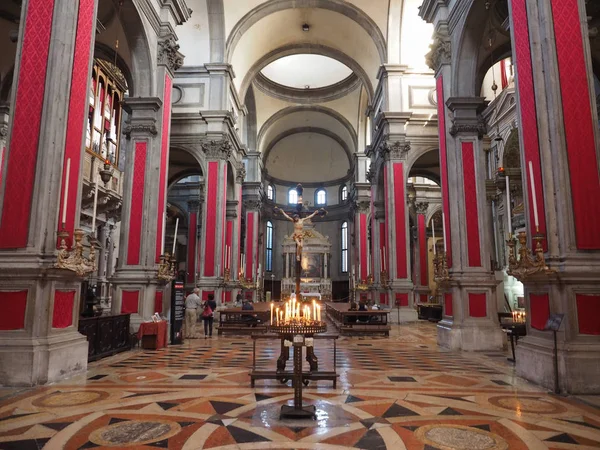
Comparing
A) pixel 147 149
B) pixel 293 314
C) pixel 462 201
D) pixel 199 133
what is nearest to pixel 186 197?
pixel 199 133

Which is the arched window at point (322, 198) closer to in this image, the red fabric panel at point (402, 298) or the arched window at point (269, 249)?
the arched window at point (269, 249)

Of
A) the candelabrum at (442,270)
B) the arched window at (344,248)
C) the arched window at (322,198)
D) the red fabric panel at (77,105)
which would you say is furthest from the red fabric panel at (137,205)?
the arched window at (322,198)

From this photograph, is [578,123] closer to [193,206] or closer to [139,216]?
[139,216]

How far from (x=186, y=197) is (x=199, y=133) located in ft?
36.7

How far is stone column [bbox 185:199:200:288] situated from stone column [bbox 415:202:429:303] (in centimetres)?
1270

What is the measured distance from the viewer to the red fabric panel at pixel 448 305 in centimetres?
931

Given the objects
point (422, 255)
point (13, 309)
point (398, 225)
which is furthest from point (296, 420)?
point (422, 255)

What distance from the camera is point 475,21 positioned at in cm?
919

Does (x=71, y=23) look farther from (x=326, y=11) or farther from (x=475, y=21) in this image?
(x=326, y=11)

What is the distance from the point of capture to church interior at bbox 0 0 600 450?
418 centimetres

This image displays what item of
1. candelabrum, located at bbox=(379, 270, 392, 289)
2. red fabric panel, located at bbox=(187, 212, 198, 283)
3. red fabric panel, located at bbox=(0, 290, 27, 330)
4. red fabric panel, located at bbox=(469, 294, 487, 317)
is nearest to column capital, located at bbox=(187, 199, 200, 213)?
red fabric panel, located at bbox=(187, 212, 198, 283)

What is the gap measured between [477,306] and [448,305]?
29.1 inches

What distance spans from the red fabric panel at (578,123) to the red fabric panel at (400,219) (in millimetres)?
11580

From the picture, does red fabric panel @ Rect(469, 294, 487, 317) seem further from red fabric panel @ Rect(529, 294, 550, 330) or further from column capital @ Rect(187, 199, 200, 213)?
column capital @ Rect(187, 199, 200, 213)
